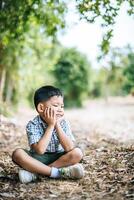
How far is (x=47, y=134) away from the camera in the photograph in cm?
566

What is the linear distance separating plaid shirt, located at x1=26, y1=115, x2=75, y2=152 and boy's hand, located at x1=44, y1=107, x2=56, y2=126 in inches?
6.9

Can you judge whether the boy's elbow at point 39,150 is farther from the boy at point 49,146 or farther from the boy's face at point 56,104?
the boy's face at point 56,104

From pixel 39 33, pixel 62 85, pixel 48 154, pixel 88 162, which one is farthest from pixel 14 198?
pixel 62 85

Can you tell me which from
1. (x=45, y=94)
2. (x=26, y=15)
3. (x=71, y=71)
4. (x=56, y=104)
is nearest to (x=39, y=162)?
(x=56, y=104)

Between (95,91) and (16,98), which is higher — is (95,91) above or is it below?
above

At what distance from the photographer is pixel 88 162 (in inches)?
282

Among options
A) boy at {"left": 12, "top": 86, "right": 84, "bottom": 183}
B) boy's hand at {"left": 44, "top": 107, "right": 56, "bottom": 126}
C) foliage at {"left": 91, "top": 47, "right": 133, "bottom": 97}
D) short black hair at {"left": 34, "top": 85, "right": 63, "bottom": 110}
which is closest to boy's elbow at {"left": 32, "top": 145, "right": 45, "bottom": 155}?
boy at {"left": 12, "top": 86, "right": 84, "bottom": 183}

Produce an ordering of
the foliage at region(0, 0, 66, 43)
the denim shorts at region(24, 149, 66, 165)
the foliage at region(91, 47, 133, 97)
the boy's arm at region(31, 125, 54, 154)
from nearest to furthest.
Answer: the boy's arm at region(31, 125, 54, 154)
the denim shorts at region(24, 149, 66, 165)
the foliage at region(0, 0, 66, 43)
the foliage at region(91, 47, 133, 97)

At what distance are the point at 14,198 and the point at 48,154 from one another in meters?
1.02

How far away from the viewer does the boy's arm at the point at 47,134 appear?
5629 mm

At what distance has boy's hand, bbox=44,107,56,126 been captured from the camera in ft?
18.8

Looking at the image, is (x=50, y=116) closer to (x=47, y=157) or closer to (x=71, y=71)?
(x=47, y=157)

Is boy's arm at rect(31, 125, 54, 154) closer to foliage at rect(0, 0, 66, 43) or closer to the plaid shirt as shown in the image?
the plaid shirt

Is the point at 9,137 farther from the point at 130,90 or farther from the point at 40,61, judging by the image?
the point at 130,90
